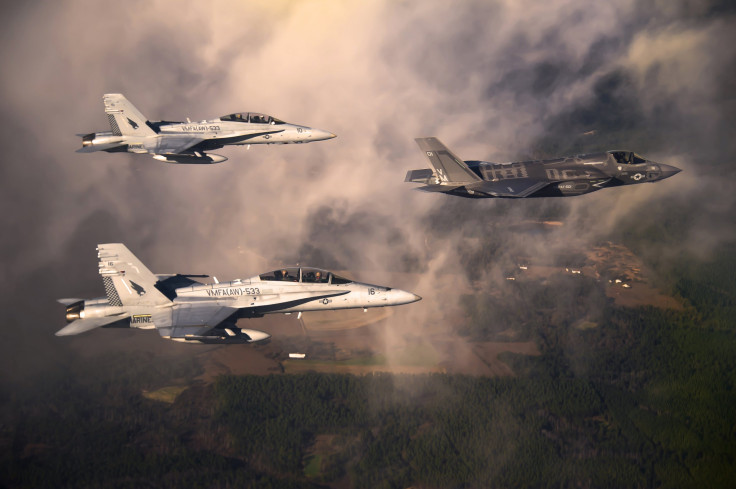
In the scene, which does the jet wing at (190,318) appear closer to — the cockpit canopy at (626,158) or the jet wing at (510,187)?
the jet wing at (510,187)

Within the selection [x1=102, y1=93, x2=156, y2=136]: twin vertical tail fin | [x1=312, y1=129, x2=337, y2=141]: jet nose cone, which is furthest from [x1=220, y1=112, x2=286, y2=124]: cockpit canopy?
[x1=102, y1=93, x2=156, y2=136]: twin vertical tail fin

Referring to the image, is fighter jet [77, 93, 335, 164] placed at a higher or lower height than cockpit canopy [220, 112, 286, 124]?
lower

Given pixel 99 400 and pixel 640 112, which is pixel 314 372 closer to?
pixel 99 400

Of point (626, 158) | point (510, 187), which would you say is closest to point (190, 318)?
point (510, 187)

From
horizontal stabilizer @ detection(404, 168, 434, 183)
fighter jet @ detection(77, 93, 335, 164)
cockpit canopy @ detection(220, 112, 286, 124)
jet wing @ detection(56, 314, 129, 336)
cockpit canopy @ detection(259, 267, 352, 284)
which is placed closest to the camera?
jet wing @ detection(56, 314, 129, 336)

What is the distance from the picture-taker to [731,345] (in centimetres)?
14700

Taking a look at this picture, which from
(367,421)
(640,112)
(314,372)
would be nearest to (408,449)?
(367,421)

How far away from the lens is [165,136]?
5862 centimetres

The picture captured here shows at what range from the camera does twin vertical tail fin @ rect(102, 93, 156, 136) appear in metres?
57.7

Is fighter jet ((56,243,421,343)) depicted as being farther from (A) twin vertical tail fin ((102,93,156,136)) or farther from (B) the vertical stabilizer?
(A) twin vertical tail fin ((102,93,156,136))

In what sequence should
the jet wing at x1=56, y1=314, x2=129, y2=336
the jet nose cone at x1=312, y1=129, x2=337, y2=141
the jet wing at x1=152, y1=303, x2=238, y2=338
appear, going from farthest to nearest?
the jet nose cone at x1=312, y1=129, x2=337, y2=141, the jet wing at x1=56, y1=314, x2=129, y2=336, the jet wing at x1=152, y1=303, x2=238, y2=338

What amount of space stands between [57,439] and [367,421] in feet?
178

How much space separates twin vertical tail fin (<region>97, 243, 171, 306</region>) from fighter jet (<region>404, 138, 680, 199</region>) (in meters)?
23.5

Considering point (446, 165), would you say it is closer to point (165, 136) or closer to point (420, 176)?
point (420, 176)
